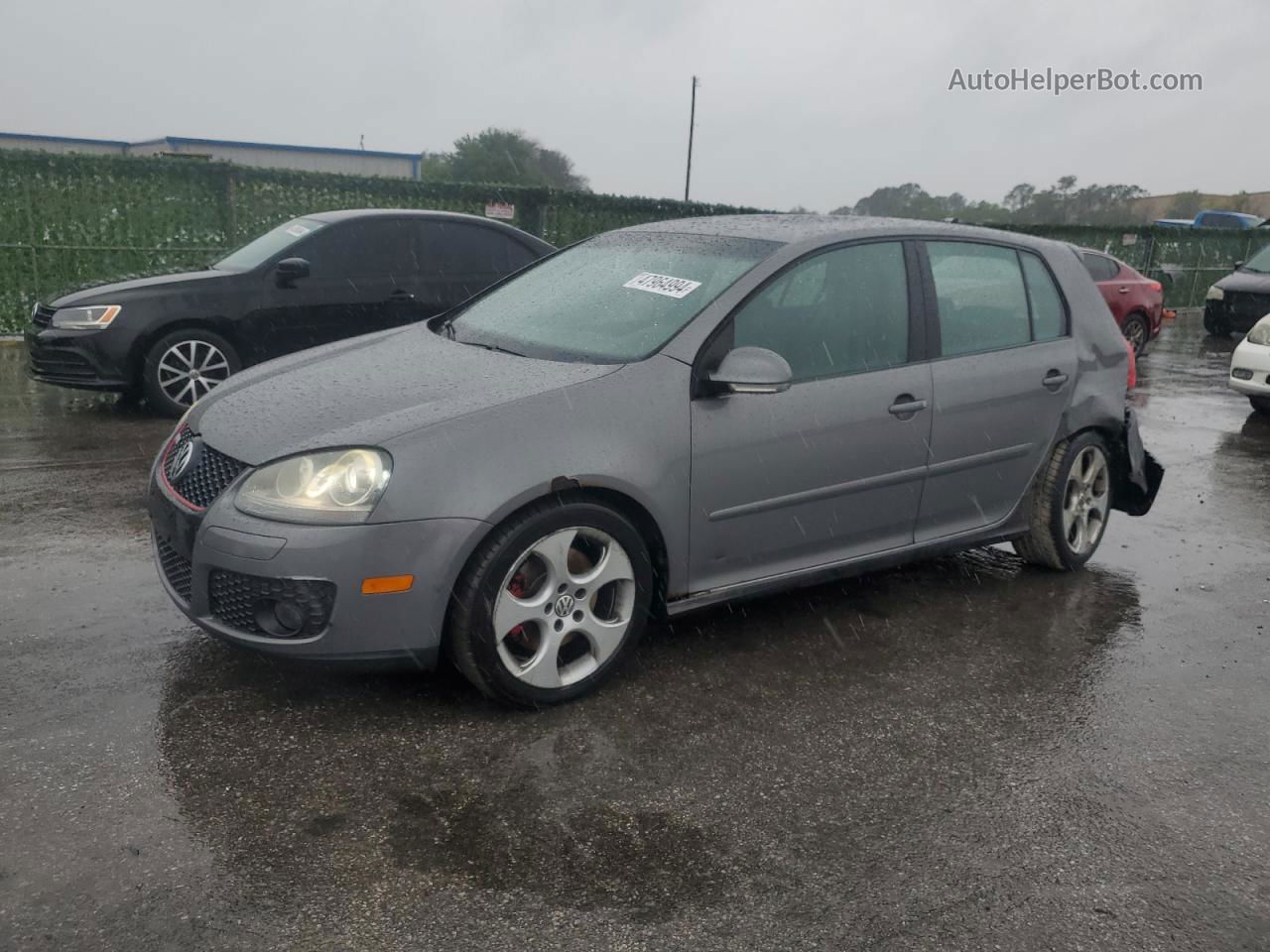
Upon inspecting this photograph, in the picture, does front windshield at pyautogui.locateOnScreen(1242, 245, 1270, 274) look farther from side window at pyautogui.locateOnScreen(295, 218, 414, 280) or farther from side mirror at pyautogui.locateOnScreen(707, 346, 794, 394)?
side mirror at pyautogui.locateOnScreen(707, 346, 794, 394)

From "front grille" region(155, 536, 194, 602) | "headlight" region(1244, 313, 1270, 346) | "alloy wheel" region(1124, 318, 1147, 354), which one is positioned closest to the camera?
"front grille" region(155, 536, 194, 602)

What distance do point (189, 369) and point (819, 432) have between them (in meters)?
5.61

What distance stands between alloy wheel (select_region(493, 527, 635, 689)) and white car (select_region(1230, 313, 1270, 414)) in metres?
7.96

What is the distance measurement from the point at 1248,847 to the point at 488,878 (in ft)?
6.51

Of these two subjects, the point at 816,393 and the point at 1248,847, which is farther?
the point at 816,393

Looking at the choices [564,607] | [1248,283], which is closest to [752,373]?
[564,607]

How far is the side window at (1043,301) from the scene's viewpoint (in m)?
5.07

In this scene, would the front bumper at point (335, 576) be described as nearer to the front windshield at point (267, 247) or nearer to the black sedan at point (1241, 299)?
the front windshield at point (267, 247)

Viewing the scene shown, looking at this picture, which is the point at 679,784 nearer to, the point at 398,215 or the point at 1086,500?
the point at 1086,500

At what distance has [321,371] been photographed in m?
4.16

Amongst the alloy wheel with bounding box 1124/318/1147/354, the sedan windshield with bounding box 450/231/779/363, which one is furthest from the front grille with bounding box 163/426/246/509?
the alloy wheel with bounding box 1124/318/1147/354

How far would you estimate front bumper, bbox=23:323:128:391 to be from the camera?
793cm

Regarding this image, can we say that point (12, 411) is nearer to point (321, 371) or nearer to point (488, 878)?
point (321, 371)


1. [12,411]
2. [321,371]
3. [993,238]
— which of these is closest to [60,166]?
[12,411]
